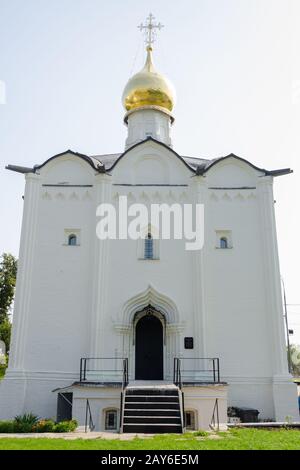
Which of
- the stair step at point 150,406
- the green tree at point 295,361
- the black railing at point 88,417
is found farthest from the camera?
the green tree at point 295,361

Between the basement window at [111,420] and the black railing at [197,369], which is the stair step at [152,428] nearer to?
the basement window at [111,420]

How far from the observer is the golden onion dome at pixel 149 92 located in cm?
1866

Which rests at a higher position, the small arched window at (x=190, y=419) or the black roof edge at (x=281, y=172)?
the black roof edge at (x=281, y=172)

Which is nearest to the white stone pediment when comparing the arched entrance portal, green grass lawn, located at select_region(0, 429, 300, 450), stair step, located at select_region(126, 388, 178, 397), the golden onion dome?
the golden onion dome

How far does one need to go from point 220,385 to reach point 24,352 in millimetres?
5983

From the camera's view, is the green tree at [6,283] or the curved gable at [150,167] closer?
the curved gable at [150,167]

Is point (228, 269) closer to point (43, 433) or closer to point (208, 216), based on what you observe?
point (208, 216)

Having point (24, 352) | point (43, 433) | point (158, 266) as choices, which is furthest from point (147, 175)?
point (43, 433)

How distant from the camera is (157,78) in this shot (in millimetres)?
18766

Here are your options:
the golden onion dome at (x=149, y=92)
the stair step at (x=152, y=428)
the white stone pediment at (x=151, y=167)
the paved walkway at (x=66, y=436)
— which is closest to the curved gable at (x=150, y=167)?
the white stone pediment at (x=151, y=167)

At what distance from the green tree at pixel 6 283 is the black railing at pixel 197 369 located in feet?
73.7

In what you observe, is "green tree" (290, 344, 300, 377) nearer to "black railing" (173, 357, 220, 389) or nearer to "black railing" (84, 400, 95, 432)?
"black railing" (173, 357, 220, 389)

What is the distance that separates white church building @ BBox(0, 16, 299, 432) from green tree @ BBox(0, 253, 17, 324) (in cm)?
1991

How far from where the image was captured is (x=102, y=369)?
13086 mm
